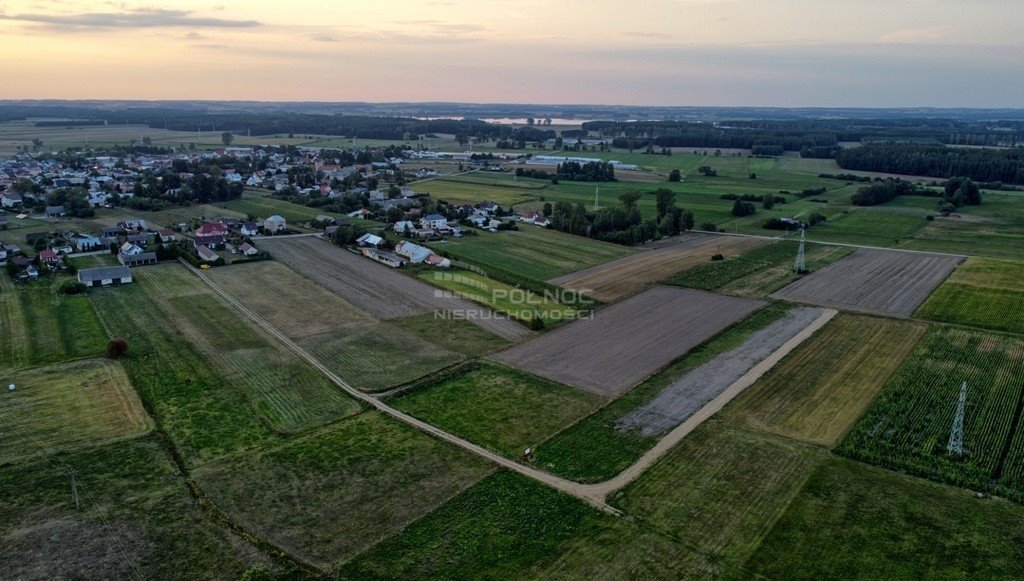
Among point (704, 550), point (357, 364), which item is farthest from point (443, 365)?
point (704, 550)

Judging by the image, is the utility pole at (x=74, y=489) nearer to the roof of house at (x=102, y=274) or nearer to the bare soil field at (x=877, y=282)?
the roof of house at (x=102, y=274)

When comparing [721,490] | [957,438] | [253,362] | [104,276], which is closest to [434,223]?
[104,276]

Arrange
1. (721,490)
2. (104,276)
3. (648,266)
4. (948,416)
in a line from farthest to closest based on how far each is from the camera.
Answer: (648,266), (104,276), (948,416), (721,490)

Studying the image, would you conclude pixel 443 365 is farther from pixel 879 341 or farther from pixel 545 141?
pixel 545 141

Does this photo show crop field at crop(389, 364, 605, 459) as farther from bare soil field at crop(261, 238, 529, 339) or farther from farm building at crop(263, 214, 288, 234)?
farm building at crop(263, 214, 288, 234)

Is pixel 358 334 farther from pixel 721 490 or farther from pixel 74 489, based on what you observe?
pixel 721 490

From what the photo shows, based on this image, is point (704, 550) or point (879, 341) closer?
point (704, 550)
